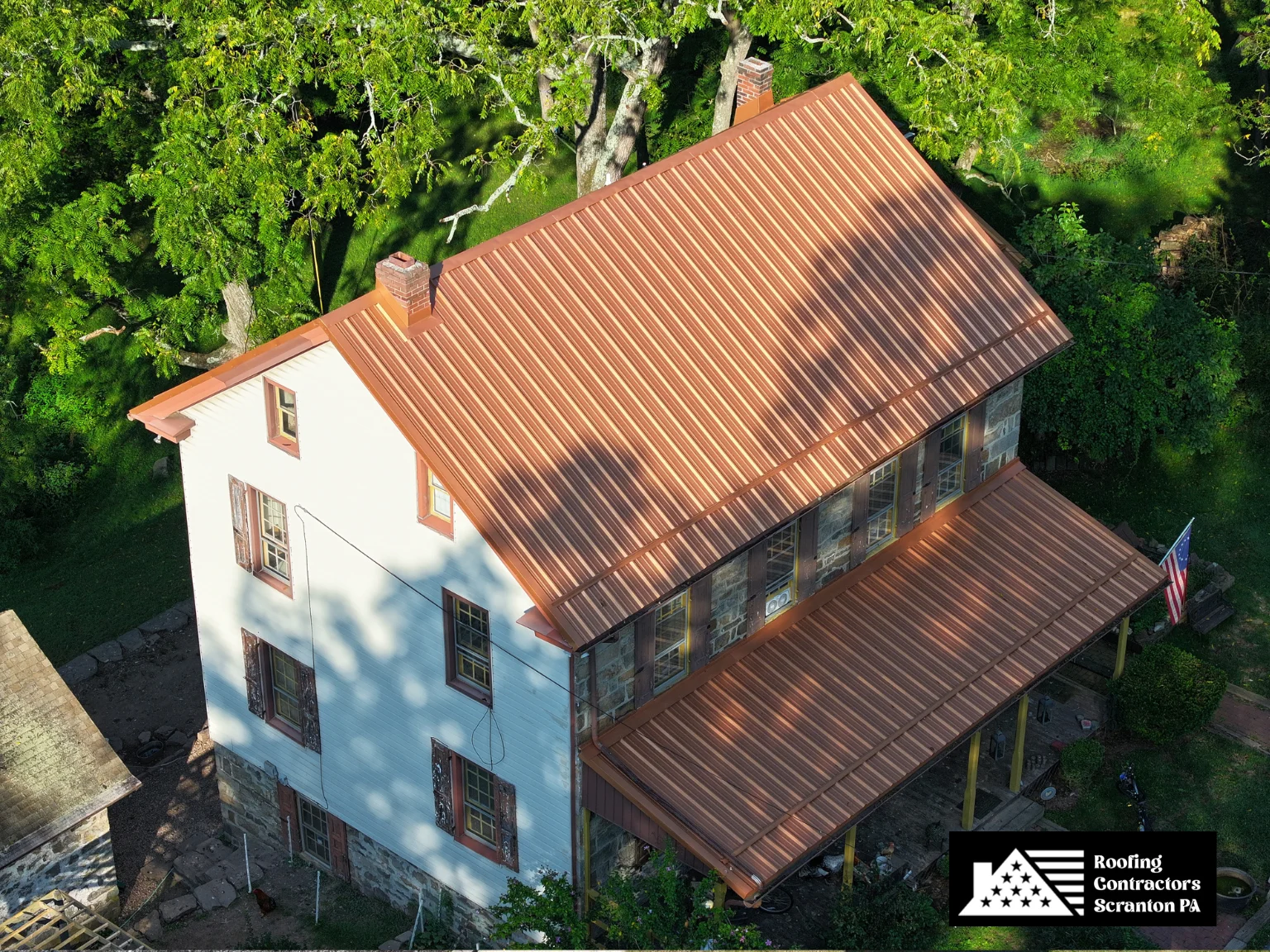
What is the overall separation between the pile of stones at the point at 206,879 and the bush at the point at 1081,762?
51.4ft

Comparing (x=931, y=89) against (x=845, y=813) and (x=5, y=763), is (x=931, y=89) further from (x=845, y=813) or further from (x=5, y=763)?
(x=5, y=763)

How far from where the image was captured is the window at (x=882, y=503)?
3419 centimetres

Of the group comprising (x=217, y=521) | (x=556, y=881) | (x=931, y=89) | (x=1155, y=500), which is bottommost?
(x=1155, y=500)

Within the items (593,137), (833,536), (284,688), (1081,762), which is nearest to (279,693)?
(284,688)

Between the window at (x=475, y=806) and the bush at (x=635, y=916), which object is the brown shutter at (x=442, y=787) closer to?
the window at (x=475, y=806)

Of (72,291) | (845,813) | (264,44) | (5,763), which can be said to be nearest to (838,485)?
(845,813)

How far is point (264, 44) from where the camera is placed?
4356cm

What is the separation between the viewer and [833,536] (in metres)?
33.8

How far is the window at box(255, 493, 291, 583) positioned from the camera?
1293 inches

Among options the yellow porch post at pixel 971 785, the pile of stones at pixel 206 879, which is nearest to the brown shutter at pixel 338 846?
the pile of stones at pixel 206 879

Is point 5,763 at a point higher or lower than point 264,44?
lower

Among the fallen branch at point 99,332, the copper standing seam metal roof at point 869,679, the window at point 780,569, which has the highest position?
the window at point 780,569

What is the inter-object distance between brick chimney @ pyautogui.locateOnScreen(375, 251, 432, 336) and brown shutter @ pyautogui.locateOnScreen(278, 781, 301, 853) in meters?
10.8

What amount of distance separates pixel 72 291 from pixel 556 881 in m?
23.9
